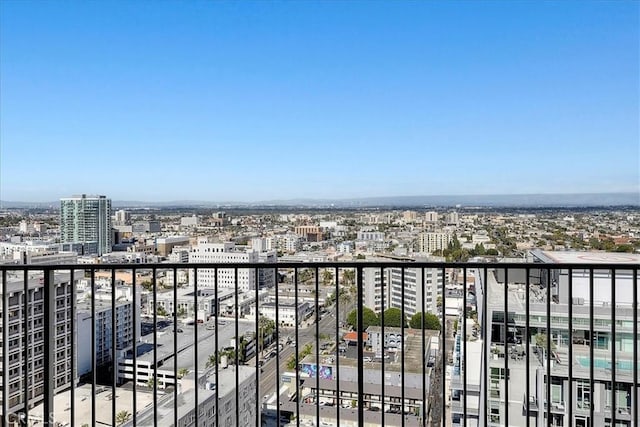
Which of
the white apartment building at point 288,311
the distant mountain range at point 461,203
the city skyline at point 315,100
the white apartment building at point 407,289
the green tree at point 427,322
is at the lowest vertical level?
the green tree at point 427,322

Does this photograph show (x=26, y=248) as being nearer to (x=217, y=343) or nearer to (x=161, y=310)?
(x=161, y=310)

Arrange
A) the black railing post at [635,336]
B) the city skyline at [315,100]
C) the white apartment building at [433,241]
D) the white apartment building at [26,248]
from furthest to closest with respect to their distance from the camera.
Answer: the city skyline at [315,100]
the white apartment building at [433,241]
the white apartment building at [26,248]
the black railing post at [635,336]

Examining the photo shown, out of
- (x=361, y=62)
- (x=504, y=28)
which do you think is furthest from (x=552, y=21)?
(x=361, y=62)

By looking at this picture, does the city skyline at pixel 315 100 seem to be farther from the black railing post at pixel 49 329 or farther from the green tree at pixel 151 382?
the green tree at pixel 151 382

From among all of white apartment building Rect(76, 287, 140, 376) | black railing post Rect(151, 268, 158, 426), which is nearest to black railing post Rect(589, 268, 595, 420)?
black railing post Rect(151, 268, 158, 426)

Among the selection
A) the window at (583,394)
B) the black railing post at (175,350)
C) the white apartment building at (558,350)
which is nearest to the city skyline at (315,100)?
the white apartment building at (558,350)

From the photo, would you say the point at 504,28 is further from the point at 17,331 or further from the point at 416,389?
the point at 17,331
